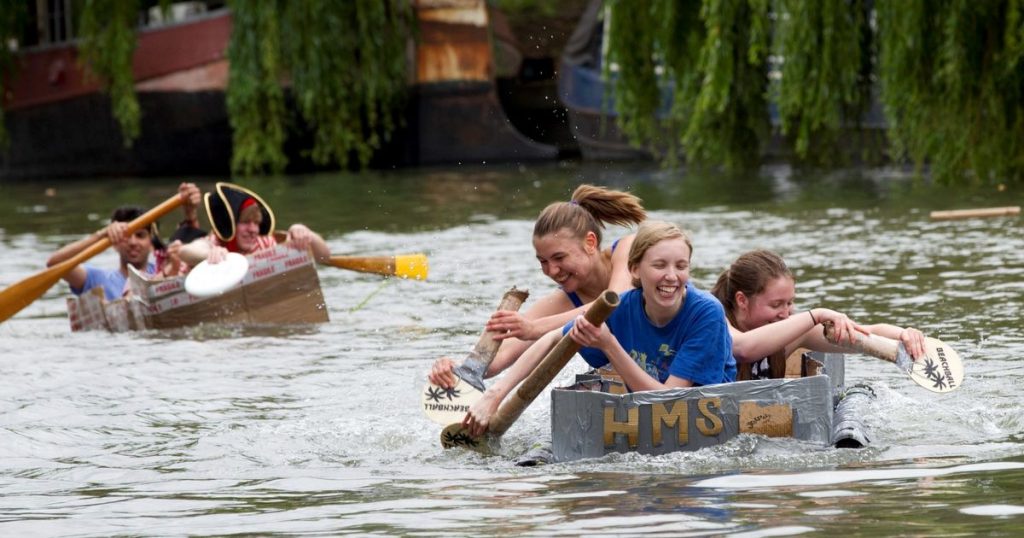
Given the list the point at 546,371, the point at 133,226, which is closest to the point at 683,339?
the point at 546,371

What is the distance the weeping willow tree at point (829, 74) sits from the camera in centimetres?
1684

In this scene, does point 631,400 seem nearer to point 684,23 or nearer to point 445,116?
point 684,23

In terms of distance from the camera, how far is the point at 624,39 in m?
20.0

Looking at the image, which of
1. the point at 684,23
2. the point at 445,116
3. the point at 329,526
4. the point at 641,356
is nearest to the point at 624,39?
the point at 684,23

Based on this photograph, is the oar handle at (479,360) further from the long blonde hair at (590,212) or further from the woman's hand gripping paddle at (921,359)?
the woman's hand gripping paddle at (921,359)

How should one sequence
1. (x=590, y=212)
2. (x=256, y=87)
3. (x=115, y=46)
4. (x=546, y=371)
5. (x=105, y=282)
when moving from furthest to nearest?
(x=115, y=46)
(x=256, y=87)
(x=105, y=282)
(x=590, y=212)
(x=546, y=371)

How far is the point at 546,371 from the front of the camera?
6.95 metres

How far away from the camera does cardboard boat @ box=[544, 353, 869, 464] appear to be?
22.9ft

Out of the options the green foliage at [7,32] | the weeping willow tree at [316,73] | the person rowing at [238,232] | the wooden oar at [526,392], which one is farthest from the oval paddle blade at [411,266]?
the green foliage at [7,32]


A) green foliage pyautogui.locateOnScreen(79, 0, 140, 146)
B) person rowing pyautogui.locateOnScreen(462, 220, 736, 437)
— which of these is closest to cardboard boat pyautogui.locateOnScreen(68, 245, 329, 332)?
person rowing pyautogui.locateOnScreen(462, 220, 736, 437)

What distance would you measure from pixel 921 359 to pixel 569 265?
1597mm

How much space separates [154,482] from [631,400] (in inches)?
80.3

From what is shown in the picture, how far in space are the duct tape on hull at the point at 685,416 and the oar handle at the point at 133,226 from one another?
19.4ft

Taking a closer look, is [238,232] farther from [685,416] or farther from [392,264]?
[685,416]
